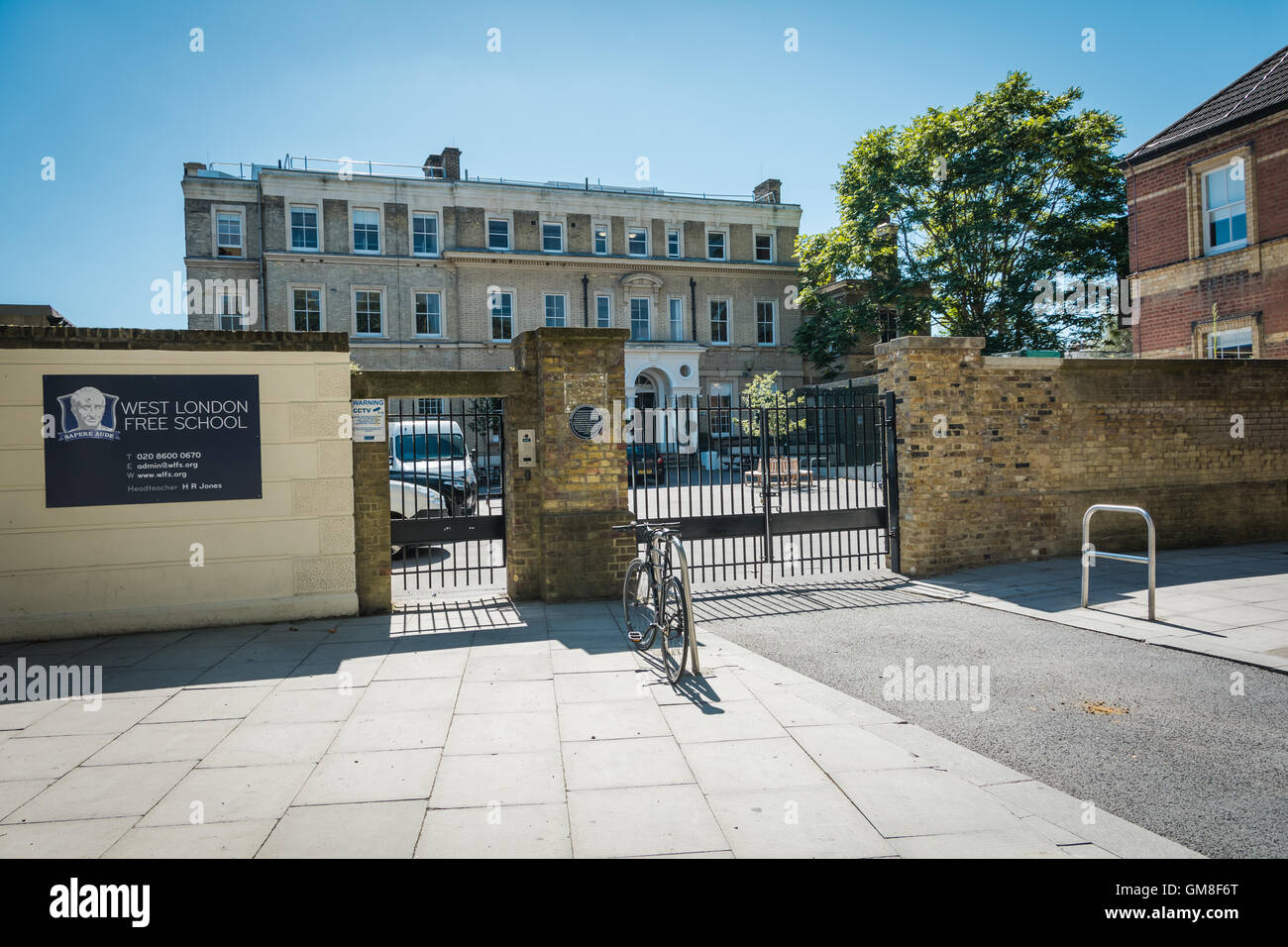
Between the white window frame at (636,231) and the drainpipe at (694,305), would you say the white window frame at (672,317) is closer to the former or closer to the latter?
the drainpipe at (694,305)

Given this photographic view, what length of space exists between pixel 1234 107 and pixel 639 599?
19.6 m

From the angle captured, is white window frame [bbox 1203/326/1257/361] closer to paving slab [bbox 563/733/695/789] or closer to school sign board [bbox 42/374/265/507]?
paving slab [bbox 563/733/695/789]

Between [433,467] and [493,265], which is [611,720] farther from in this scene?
[493,265]

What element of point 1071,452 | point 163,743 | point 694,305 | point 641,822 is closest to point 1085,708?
point 641,822

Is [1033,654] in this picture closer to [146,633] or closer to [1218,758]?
[1218,758]

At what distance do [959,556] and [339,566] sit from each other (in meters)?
7.69

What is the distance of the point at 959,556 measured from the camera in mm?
9992

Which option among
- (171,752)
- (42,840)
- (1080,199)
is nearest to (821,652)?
(171,752)

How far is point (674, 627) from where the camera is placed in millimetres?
6250

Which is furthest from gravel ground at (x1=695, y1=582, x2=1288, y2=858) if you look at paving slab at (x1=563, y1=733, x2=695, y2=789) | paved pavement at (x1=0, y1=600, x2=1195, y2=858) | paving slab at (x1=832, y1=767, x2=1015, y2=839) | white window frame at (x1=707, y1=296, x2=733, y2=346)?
white window frame at (x1=707, y1=296, x2=733, y2=346)

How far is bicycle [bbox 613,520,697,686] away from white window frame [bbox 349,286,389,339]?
95.7 ft

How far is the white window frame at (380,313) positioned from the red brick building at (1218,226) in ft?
90.4

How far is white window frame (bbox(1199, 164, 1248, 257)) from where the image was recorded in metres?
17.1

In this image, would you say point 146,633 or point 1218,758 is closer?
point 1218,758
